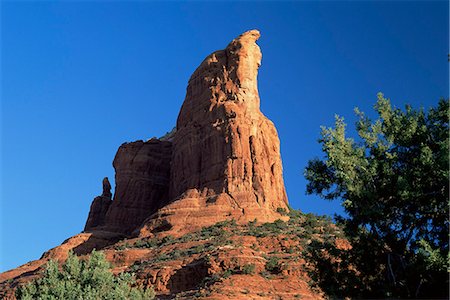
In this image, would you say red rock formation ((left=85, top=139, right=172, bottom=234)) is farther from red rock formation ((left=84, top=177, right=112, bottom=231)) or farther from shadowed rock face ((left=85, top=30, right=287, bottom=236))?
shadowed rock face ((left=85, top=30, right=287, bottom=236))

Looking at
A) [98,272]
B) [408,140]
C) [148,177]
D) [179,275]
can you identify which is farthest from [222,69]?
[408,140]

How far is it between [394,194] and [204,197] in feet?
156

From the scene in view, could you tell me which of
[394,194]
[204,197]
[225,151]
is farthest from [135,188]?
[394,194]

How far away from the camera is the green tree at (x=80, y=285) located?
91.7 feet

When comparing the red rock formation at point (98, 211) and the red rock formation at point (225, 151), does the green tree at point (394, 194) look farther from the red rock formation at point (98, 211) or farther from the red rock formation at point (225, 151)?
the red rock formation at point (98, 211)

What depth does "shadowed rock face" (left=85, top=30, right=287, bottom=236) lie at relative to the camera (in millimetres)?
64062

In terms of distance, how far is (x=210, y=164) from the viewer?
69.9 metres

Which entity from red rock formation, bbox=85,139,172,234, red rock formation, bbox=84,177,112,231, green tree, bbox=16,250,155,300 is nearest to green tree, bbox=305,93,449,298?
green tree, bbox=16,250,155,300

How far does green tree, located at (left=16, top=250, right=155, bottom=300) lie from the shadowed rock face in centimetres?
3026

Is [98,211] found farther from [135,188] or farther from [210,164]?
[210,164]

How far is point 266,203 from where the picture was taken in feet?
210

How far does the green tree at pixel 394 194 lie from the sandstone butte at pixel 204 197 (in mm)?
21073

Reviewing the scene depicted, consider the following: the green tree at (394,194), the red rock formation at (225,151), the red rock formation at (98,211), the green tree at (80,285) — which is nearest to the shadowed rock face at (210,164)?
the red rock formation at (225,151)

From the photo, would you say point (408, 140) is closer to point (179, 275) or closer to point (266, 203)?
point (179, 275)
